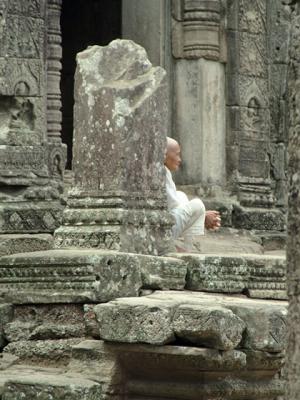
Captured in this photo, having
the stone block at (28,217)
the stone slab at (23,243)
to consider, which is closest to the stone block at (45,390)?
the stone slab at (23,243)

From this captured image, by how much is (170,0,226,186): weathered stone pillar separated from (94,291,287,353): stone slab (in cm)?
672

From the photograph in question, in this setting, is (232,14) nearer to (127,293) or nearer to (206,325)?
(127,293)

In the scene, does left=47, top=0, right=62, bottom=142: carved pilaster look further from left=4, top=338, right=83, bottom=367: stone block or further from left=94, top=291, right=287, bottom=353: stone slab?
left=94, top=291, right=287, bottom=353: stone slab

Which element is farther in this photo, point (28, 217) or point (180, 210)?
point (28, 217)

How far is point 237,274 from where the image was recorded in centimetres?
1017

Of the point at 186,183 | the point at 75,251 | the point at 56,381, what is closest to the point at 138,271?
the point at 75,251

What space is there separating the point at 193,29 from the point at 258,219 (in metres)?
1.74

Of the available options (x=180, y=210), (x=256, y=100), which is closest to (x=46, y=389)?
(x=180, y=210)

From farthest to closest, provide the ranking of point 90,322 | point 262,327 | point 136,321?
point 90,322 → point 262,327 → point 136,321

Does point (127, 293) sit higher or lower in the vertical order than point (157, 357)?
higher

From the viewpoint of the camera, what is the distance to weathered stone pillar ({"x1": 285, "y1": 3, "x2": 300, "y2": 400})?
511 cm

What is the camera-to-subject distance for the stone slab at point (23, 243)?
12750 mm

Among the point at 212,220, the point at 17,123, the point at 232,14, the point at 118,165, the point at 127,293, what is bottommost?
the point at 127,293

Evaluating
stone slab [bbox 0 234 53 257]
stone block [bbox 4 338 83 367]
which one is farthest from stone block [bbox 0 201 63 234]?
stone block [bbox 4 338 83 367]
